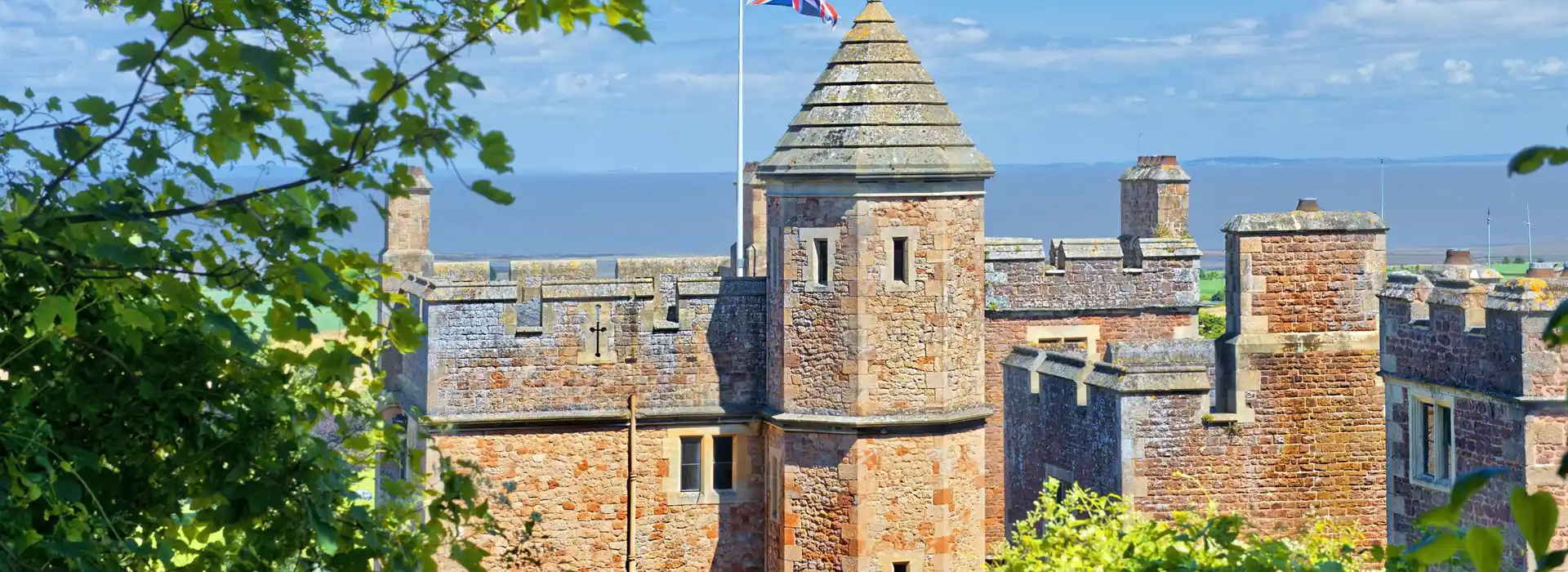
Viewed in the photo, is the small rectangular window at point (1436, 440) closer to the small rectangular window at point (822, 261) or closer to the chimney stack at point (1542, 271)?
the chimney stack at point (1542, 271)

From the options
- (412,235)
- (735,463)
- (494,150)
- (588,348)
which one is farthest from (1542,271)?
(412,235)

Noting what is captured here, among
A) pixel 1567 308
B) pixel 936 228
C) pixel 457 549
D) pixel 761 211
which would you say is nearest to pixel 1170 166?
pixel 761 211

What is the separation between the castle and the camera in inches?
647

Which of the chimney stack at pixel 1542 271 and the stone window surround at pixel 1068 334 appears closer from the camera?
the chimney stack at pixel 1542 271

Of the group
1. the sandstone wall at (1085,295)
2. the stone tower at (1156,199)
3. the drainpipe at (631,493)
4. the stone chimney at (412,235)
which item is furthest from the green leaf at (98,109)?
the stone tower at (1156,199)

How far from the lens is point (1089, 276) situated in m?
23.0

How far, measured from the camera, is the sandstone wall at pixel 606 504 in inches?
678

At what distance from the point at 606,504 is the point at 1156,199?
10.5 meters

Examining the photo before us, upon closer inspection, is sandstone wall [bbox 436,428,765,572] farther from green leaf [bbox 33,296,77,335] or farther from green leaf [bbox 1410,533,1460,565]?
green leaf [bbox 1410,533,1460,565]

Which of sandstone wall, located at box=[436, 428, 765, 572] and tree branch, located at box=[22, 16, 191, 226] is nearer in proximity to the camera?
tree branch, located at box=[22, 16, 191, 226]

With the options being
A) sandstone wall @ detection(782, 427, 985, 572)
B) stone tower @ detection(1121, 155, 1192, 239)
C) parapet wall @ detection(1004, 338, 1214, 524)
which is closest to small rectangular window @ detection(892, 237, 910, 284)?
sandstone wall @ detection(782, 427, 985, 572)

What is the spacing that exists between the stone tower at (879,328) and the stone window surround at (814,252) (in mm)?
10

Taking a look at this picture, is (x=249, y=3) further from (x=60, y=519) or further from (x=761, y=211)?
(x=761, y=211)

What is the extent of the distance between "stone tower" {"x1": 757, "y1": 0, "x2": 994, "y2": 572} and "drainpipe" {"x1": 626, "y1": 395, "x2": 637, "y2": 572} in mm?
1404
